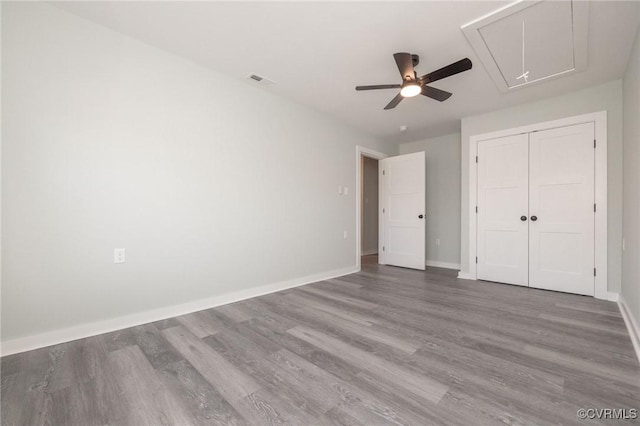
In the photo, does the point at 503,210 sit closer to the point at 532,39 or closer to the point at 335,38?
the point at 532,39

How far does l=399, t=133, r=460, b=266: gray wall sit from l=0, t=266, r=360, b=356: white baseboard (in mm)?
3200

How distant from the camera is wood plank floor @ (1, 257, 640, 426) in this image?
1.29m

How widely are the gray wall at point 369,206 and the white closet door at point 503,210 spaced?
2.96m

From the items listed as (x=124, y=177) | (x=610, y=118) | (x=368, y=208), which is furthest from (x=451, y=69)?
(x=368, y=208)

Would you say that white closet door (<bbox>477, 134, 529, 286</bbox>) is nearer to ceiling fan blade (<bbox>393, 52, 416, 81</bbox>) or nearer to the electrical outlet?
ceiling fan blade (<bbox>393, 52, 416, 81</bbox>)

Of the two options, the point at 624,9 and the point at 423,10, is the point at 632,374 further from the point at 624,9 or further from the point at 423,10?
the point at 423,10

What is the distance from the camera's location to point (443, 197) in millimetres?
5203

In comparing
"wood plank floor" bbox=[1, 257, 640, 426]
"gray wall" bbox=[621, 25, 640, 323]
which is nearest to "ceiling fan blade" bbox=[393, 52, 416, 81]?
"gray wall" bbox=[621, 25, 640, 323]

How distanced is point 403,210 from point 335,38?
3385 millimetres

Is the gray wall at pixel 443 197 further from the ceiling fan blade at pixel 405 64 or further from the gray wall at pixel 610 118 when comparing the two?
the ceiling fan blade at pixel 405 64

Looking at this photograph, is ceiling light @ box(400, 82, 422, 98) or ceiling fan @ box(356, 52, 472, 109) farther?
ceiling light @ box(400, 82, 422, 98)

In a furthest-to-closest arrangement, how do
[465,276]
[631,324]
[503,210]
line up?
[465,276] < [503,210] < [631,324]

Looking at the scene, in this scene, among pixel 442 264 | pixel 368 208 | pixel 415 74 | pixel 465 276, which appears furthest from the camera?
pixel 368 208

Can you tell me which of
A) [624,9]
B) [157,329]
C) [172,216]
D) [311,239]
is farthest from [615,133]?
[157,329]
